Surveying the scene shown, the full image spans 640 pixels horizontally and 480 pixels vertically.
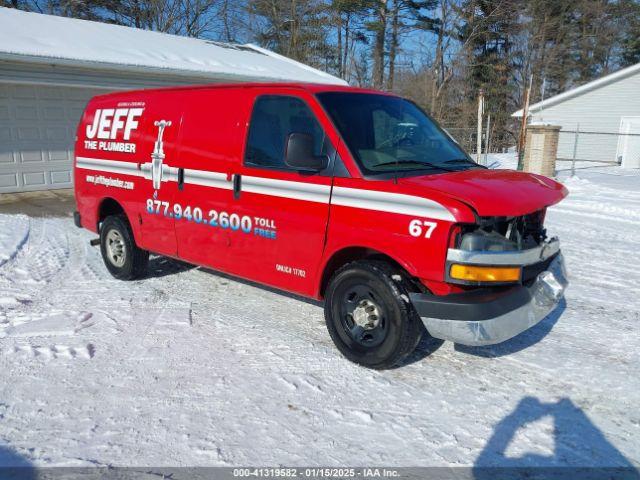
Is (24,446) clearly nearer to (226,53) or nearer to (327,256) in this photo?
(327,256)

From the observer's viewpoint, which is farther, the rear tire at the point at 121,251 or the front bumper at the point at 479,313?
the rear tire at the point at 121,251

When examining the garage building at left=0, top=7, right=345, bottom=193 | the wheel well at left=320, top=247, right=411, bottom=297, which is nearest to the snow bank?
the garage building at left=0, top=7, right=345, bottom=193

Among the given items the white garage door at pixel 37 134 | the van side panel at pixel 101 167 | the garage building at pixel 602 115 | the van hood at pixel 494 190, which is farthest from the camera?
the garage building at pixel 602 115

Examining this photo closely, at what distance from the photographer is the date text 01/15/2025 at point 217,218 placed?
440 centimetres

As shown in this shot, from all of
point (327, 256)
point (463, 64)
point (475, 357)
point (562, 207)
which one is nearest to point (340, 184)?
point (327, 256)

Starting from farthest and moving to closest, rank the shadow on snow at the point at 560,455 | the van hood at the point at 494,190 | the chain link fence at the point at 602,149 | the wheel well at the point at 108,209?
the chain link fence at the point at 602,149, the wheel well at the point at 108,209, the van hood at the point at 494,190, the shadow on snow at the point at 560,455

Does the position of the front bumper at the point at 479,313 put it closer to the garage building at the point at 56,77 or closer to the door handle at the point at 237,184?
the door handle at the point at 237,184

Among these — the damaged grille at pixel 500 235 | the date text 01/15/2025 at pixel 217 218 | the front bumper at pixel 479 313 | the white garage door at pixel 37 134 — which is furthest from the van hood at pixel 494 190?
the white garage door at pixel 37 134

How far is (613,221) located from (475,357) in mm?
6722

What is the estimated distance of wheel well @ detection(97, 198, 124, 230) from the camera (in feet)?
20.5

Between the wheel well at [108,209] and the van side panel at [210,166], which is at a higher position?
the van side panel at [210,166]

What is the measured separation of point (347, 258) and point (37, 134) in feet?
35.1

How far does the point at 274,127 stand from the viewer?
4.41 meters

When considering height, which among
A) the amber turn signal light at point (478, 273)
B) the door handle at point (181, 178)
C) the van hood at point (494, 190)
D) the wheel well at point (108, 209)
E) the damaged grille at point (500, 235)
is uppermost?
the van hood at point (494, 190)
